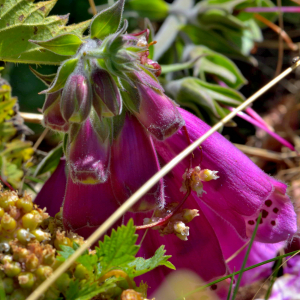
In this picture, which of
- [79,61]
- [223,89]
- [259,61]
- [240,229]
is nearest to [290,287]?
[240,229]

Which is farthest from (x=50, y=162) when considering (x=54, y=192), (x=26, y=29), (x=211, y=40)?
(x=211, y=40)

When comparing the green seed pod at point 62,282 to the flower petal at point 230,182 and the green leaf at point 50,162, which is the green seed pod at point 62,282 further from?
the green leaf at point 50,162

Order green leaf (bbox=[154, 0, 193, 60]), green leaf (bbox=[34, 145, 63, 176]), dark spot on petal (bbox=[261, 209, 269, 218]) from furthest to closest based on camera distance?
green leaf (bbox=[154, 0, 193, 60]) → green leaf (bbox=[34, 145, 63, 176]) → dark spot on petal (bbox=[261, 209, 269, 218])

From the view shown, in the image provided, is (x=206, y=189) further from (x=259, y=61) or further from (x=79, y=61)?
(x=259, y=61)

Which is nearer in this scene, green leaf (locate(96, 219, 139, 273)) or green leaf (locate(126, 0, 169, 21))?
green leaf (locate(96, 219, 139, 273))

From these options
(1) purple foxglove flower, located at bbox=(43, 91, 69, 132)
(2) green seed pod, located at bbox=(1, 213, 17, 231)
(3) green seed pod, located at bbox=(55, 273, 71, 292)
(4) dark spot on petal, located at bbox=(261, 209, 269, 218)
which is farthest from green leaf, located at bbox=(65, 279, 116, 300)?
(4) dark spot on petal, located at bbox=(261, 209, 269, 218)

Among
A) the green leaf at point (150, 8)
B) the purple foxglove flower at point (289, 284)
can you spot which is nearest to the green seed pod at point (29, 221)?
the purple foxglove flower at point (289, 284)

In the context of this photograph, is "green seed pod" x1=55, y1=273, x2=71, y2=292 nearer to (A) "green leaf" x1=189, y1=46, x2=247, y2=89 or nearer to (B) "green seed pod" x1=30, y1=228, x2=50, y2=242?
(B) "green seed pod" x1=30, y1=228, x2=50, y2=242
